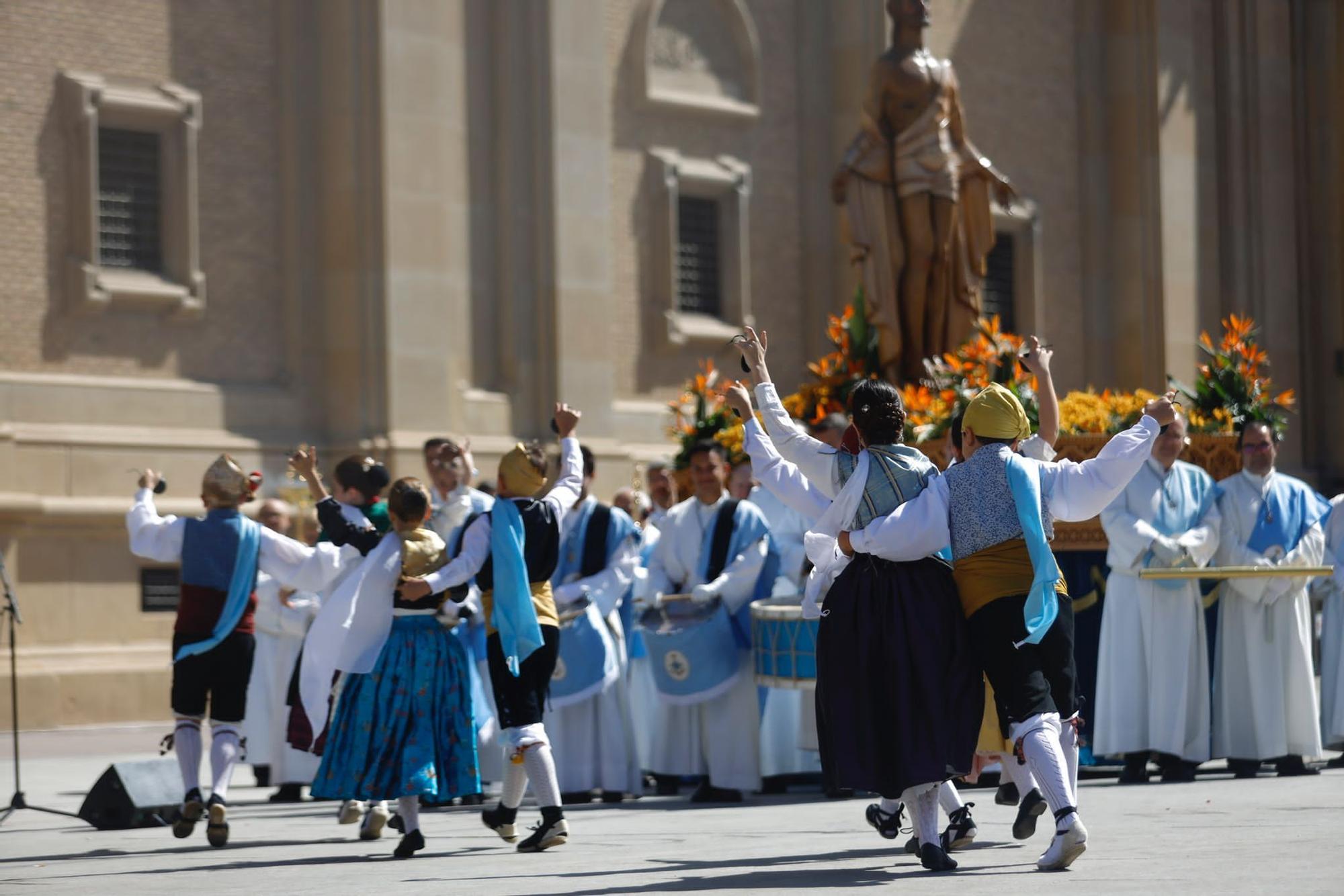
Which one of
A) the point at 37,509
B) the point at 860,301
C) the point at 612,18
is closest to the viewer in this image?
Result: the point at 860,301

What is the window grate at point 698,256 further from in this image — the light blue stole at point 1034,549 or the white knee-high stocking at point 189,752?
the light blue stole at point 1034,549

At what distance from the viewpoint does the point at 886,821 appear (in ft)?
26.7

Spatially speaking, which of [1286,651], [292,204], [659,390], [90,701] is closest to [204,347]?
[292,204]

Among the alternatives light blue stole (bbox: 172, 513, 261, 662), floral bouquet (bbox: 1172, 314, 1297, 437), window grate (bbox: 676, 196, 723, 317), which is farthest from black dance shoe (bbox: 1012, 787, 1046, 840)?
window grate (bbox: 676, 196, 723, 317)

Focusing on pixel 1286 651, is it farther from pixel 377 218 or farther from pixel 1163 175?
pixel 1163 175

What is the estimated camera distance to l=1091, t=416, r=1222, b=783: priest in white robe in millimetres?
11773

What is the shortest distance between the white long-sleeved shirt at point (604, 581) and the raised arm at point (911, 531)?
13.4 feet

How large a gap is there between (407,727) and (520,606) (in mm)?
693

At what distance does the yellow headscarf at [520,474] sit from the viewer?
9.27 metres

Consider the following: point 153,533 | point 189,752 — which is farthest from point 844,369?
point 189,752

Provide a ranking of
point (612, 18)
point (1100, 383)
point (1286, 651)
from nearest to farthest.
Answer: point (1286, 651)
point (612, 18)
point (1100, 383)

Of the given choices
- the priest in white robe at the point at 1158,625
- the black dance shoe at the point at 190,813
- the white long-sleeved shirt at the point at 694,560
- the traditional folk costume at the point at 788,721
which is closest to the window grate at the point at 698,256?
the traditional folk costume at the point at 788,721

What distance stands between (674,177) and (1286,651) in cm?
1250

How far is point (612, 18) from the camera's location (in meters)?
23.1
